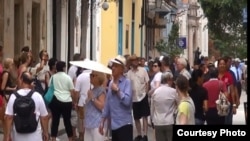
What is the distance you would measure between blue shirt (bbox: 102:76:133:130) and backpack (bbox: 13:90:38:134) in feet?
4.71

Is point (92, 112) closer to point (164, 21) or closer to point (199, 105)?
point (199, 105)

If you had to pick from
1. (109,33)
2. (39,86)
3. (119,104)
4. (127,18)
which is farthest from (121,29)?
(119,104)

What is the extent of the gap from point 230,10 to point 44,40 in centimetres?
607

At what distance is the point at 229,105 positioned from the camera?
15.8 m

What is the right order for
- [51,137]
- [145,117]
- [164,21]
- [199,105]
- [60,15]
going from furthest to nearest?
[164,21] < [60,15] < [145,117] < [51,137] < [199,105]

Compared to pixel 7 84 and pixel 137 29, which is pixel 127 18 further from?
pixel 7 84

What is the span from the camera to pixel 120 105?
13.3 metres

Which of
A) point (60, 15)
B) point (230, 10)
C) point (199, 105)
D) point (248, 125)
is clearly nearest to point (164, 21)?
point (60, 15)

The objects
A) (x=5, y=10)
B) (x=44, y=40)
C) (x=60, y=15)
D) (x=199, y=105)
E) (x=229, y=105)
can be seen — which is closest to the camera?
(x=199, y=105)

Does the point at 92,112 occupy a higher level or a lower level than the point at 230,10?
lower

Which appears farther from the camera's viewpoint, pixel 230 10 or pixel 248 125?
pixel 230 10

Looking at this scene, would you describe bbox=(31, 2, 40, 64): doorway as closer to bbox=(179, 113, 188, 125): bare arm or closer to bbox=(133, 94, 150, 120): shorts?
bbox=(133, 94, 150, 120): shorts

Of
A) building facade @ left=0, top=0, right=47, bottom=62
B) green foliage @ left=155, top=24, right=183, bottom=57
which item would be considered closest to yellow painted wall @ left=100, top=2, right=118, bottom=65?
green foliage @ left=155, top=24, right=183, bottom=57

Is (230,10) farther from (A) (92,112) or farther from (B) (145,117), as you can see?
(A) (92,112)
